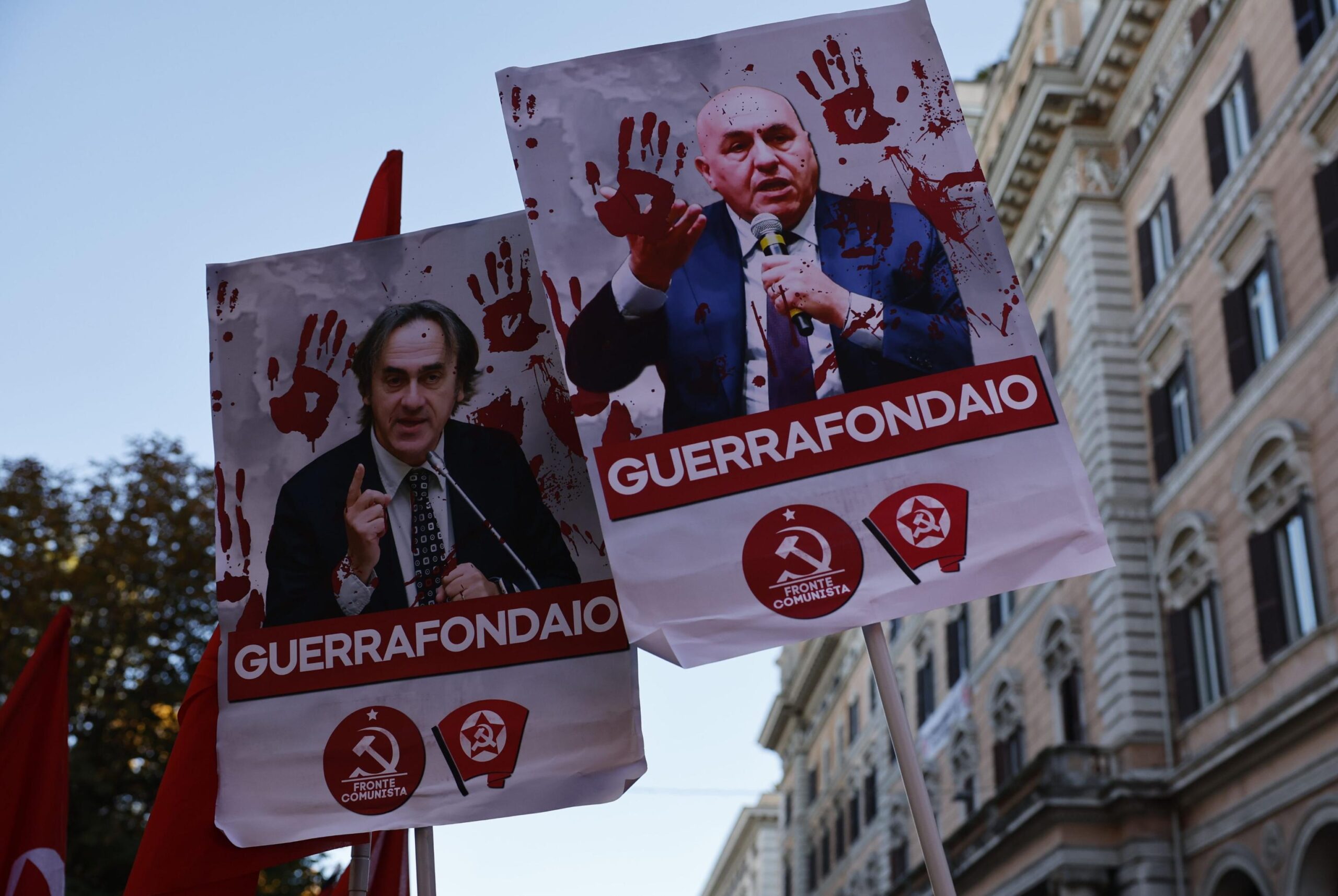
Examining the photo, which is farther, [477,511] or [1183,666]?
[1183,666]

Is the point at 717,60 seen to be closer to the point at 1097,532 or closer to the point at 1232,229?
the point at 1097,532

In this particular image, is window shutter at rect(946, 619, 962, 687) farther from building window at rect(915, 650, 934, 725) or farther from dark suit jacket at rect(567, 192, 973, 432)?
dark suit jacket at rect(567, 192, 973, 432)

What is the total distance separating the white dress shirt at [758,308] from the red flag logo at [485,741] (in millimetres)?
1718

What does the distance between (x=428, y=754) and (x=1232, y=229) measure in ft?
62.8

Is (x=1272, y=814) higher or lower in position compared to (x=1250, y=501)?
lower

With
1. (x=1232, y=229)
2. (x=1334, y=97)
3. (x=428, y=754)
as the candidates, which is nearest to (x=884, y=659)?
(x=428, y=754)

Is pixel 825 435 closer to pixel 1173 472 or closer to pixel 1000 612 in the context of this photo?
pixel 1173 472

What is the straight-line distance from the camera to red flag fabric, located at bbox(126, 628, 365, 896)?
6.74 meters

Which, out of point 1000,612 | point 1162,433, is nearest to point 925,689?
point 1000,612

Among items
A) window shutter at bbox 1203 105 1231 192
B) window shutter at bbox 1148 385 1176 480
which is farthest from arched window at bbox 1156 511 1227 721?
window shutter at bbox 1203 105 1231 192

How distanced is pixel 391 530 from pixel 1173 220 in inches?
853

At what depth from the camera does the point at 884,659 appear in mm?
A: 5793

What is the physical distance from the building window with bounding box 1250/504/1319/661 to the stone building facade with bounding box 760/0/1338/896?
5 centimetres

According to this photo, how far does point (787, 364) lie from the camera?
6.20 meters
